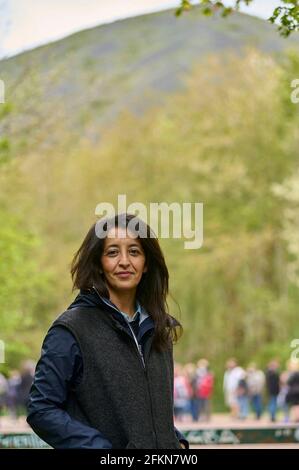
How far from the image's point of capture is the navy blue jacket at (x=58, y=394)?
349cm

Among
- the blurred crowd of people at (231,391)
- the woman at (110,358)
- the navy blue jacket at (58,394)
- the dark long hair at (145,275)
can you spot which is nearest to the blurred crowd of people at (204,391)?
the blurred crowd of people at (231,391)

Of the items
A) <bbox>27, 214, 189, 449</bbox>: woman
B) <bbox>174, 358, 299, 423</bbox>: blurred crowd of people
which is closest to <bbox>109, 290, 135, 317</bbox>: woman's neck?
<bbox>27, 214, 189, 449</bbox>: woman

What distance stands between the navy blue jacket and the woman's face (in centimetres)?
30

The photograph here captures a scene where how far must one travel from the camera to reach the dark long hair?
3844 millimetres

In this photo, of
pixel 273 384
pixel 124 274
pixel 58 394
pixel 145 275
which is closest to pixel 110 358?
pixel 58 394

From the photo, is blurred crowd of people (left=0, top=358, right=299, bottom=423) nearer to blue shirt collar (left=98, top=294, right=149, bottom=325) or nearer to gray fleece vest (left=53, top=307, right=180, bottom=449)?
blue shirt collar (left=98, top=294, right=149, bottom=325)

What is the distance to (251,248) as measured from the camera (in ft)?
139

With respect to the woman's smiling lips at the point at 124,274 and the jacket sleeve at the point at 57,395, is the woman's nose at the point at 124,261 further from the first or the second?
the jacket sleeve at the point at 57,395

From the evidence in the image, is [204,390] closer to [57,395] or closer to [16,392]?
[16,392]

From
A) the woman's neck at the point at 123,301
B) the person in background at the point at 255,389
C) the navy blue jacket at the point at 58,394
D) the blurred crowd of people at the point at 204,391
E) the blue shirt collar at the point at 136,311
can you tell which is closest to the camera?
the navy blue jacket at the point at 58,394

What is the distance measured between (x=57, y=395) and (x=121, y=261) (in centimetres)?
51

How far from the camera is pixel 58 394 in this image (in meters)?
3.55

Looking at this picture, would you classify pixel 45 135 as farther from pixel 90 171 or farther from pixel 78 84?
pixel 90 171

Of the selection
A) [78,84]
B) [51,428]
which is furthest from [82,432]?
[78,84]
